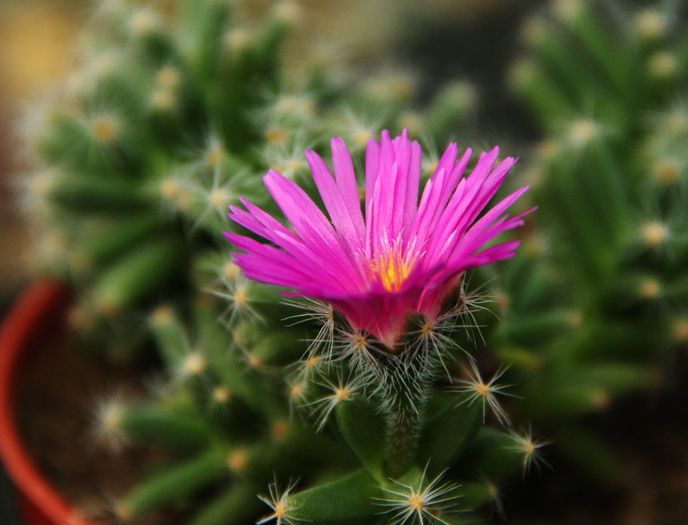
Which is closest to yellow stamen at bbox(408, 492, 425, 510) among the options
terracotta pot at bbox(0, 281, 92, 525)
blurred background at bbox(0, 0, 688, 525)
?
blurred background at bbox(0, 0, 688, 525)

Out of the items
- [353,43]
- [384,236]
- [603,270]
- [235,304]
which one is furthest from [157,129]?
[353,43]

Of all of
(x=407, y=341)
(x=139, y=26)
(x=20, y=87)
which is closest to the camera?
(x=407, y=341)

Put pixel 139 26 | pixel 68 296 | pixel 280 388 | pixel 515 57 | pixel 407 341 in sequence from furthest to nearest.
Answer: pixel 515 57, pixel 68 296, pixel 139 26, pixel 280 388, pixel 407 341

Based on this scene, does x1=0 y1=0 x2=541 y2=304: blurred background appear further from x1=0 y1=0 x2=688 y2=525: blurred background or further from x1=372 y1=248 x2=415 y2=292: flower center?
x1=372 y1=248 x2=415 y2=292: flower center

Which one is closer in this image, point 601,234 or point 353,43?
point 601,234

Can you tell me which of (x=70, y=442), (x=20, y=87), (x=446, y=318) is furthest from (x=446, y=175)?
(x=20, y=87)

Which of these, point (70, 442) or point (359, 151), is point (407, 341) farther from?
point (70, 442)

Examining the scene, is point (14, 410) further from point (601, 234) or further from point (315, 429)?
point (601, 234)
